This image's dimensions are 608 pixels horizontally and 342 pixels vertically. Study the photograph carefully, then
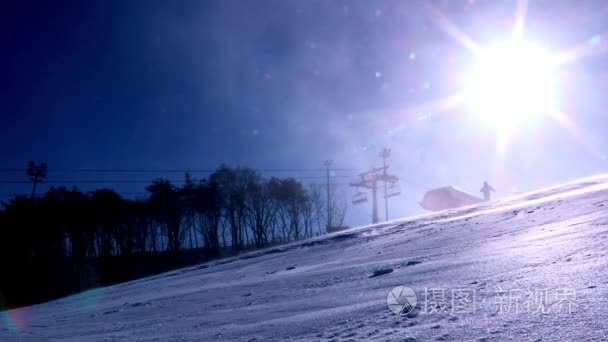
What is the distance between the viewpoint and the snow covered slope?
3227 millimetres

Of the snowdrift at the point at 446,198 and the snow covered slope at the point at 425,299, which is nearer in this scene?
the snow covered slope at the point at 425,299

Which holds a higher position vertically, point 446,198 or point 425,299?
point 446,198

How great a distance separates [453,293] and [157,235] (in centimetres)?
4109

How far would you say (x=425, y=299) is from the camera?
13.5 feet

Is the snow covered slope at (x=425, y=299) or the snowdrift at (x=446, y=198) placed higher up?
the snowdrift at (x=446, y=198)

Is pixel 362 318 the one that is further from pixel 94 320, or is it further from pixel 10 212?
pixel 10 212

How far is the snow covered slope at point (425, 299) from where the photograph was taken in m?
3.23

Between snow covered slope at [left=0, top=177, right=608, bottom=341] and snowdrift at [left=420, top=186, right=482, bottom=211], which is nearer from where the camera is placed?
snow covered slope at [left=0, top=177, right=608, bottom=341]

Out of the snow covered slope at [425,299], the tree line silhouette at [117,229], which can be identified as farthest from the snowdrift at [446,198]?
the snow covered slope at [425,299]

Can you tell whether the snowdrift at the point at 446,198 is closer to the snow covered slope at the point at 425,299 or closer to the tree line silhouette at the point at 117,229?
the tree line silhouette at the point at 117,229

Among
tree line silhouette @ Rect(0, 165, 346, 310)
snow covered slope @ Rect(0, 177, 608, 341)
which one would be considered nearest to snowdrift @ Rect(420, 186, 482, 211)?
tree line silhouette @ Rect(0, 165, 346, 310)

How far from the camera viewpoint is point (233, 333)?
4.34 meters

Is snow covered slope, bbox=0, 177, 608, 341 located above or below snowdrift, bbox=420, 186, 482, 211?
below

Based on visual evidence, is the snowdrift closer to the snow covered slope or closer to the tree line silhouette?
the tree line silhouette
